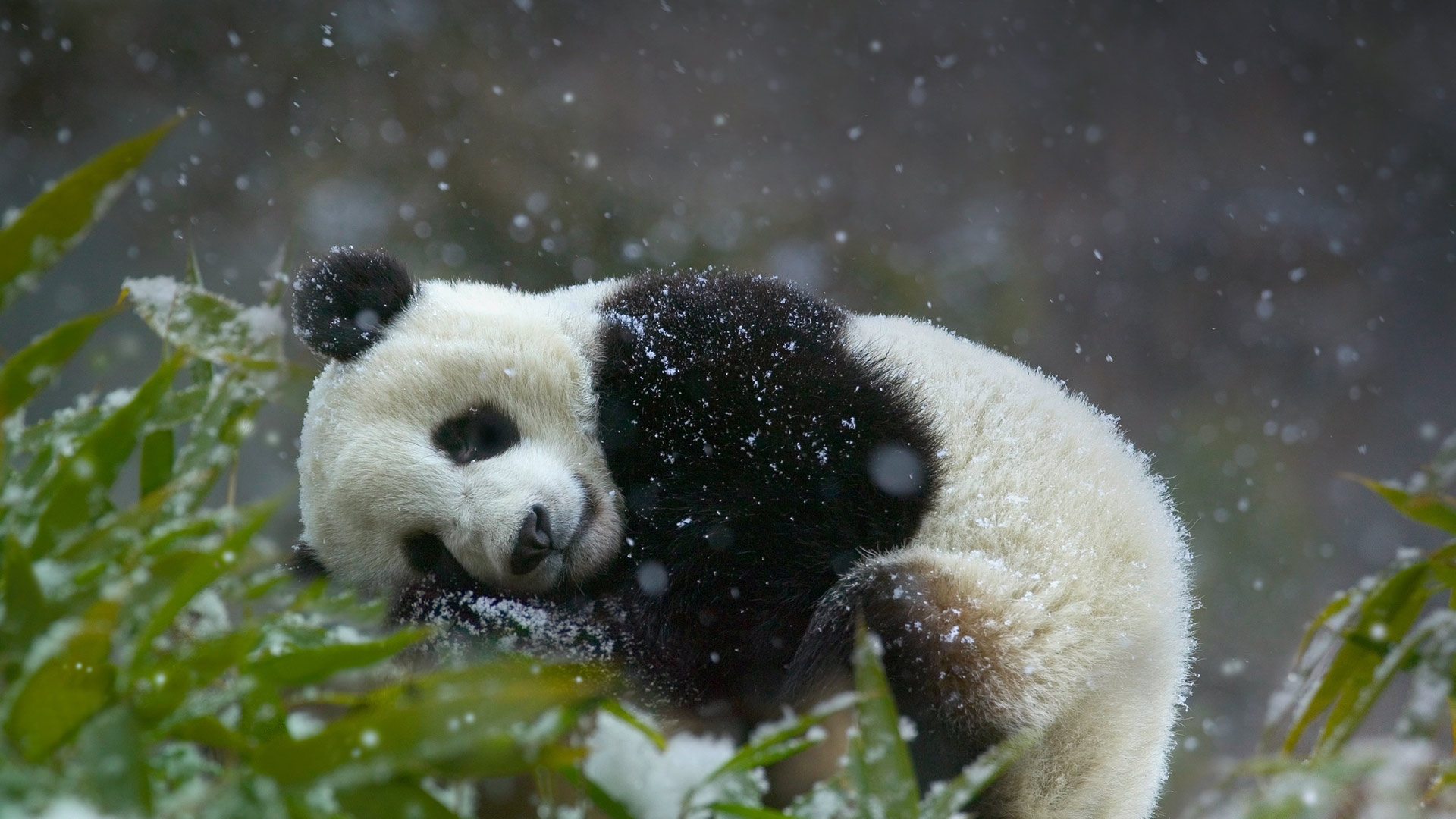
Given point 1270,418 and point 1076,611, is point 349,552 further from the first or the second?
point 1270,418

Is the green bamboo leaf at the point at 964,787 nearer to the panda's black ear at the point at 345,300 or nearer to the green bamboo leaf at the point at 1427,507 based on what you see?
the green bamboo leaf at the point at 1427,507

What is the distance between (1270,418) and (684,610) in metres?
2.99

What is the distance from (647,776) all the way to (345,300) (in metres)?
0.93

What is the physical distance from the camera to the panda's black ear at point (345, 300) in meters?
1.42

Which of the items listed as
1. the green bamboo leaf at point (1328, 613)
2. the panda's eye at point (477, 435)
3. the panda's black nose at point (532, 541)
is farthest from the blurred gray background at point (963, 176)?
the green bamboo leaf at point (1328, 613)

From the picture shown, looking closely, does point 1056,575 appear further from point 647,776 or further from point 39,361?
point 39,361

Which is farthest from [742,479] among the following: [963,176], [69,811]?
[963,176]

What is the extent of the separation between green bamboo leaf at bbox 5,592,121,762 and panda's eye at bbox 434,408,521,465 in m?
0.78

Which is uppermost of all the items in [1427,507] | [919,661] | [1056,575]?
[1427,507]

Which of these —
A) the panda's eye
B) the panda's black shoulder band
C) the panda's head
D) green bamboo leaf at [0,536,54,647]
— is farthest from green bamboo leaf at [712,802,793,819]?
the panda's black shoulder band

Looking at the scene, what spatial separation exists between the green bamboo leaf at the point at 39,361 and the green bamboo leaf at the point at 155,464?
5.0 inches

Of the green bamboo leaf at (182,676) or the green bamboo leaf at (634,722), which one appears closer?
the green bamboo leaf at (182,676)

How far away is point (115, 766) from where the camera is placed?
1.83ft

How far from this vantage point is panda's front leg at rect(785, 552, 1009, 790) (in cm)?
113
